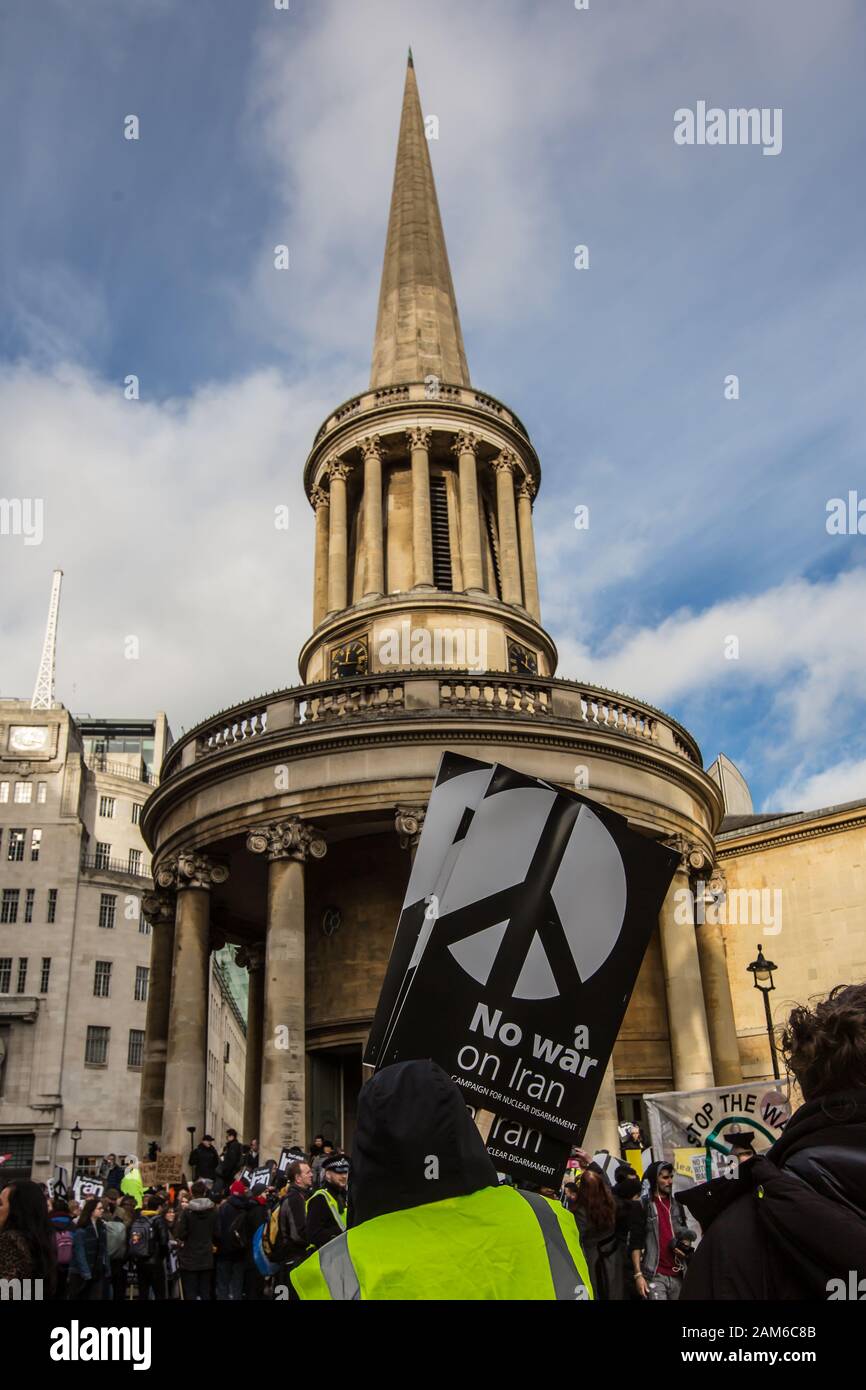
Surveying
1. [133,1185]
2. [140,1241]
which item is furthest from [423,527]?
[140,1241]

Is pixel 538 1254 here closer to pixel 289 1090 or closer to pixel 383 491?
pixel 289 1090

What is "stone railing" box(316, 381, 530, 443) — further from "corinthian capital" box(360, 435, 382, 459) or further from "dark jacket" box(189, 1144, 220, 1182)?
"dark jacket" box(189, 1144, 220, 1182)

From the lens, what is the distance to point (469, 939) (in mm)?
10062

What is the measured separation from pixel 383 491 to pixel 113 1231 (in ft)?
85.9

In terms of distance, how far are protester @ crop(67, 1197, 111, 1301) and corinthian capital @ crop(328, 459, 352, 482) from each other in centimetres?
2578

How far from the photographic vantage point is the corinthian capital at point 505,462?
123 feet

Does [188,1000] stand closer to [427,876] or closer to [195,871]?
[195,871]

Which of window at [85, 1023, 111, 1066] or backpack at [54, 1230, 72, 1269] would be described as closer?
backpack at [54, 1230, 72, 1269]

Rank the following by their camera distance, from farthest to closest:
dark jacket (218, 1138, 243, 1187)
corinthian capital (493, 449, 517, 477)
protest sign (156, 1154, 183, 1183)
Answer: corinthian capital (493, 449, 517, 477) < protest sign (156, 1154, 183, 1183) < dark jacket (218, 1138, 243, 1187)

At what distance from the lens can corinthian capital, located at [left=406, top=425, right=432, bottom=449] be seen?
3631 centimetres

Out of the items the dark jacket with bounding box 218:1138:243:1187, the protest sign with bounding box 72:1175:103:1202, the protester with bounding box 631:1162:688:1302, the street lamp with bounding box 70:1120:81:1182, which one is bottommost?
the protester with bounding box 631:1162:688:1302

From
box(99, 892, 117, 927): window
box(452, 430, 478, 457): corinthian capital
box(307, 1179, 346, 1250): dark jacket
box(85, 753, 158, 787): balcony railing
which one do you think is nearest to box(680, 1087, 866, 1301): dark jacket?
box(307, 1179, 346, 1250): dark jacket
